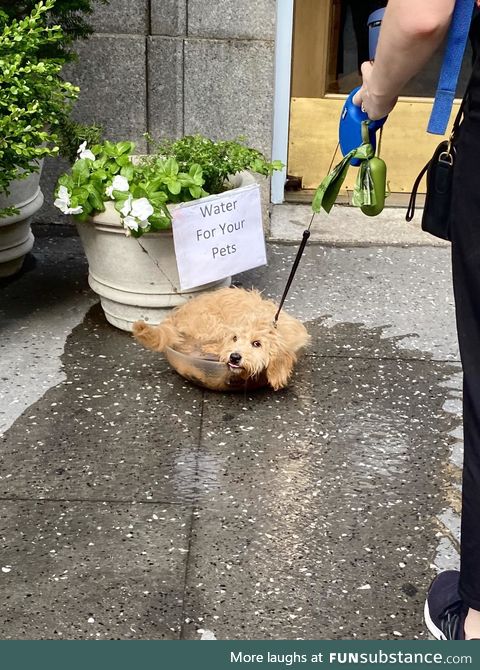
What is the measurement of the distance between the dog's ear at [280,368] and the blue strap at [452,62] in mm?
1393

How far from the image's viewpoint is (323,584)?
8.33ft

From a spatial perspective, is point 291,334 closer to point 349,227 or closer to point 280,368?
point 280,368

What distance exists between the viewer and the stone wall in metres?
4.78

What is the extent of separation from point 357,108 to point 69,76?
2905mm

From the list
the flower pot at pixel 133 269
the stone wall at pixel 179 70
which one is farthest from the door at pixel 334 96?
the flower pot at pixel 133 269

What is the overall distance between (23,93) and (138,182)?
581mm

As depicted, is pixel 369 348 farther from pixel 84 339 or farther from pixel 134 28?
pixel 134 28

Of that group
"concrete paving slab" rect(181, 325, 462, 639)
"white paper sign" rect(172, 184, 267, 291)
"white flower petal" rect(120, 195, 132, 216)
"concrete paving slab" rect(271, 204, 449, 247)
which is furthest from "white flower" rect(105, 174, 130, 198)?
"concrete paving slab" rect(271, 204, 449, 247)

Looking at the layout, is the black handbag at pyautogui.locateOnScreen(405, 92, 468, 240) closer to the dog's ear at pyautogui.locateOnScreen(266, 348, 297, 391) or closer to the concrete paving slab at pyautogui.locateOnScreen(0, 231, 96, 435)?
the dog's ear at pyautogui.locateOnScreen(266, 348, 297, 391)

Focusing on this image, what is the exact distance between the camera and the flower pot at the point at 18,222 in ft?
13.3

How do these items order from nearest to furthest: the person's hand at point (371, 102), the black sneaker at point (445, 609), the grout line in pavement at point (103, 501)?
the person's hand at point (371, 102), the black sneaker at point (445, 609), the grout line in pavement at point (103, 501)

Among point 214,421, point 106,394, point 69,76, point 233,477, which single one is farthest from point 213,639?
point 69,76

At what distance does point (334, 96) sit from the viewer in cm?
537

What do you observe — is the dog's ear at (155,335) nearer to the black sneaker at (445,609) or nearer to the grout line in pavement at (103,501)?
the grout line in pavement at (103,501)
